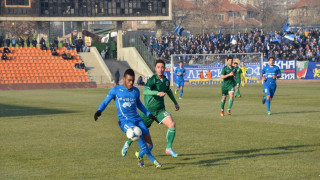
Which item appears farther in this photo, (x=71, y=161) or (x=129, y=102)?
(x=71, y=161)

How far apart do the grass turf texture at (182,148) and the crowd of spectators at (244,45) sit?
43.0 metres

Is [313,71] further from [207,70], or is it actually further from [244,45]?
[207,70]

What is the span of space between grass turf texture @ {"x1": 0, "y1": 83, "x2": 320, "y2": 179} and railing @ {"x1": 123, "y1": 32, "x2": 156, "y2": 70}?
145 feet

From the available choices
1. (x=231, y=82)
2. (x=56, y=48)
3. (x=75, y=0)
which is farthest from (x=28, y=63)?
(x=231, y=82)

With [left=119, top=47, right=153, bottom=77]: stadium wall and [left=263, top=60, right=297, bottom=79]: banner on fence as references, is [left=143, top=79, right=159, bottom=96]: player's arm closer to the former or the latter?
[left=263, top=60, right=297, bottom=79]: banner on fence

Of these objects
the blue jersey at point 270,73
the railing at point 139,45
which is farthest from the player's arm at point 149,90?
the railing at point 139,45

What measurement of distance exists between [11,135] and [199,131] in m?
5.31

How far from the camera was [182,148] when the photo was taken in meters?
13.1

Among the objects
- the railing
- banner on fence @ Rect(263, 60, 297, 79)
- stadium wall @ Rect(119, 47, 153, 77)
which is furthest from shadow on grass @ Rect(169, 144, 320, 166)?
the railing

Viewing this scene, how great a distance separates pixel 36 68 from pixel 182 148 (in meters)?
49.1

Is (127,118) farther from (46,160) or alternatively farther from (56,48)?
(56,48)

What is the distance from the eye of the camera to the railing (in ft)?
218

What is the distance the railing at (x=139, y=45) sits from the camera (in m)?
66.5

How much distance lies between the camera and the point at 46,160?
11.7m
